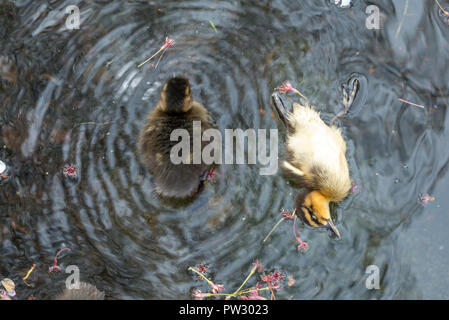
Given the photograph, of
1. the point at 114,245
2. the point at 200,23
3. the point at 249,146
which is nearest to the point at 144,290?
the point at 114,245

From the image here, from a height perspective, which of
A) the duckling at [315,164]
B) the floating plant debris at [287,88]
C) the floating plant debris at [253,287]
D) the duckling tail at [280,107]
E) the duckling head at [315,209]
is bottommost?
the floating plant debris at [253,287]

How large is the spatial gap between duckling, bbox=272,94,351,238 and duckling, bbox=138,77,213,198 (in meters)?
0.83

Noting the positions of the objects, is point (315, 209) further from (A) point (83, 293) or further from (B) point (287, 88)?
(A) point (83, 293)

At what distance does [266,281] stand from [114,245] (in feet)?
5.08

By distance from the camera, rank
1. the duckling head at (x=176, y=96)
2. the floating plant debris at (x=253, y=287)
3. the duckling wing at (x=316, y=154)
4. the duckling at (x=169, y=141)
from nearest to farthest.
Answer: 1. the duckling head at (x=176, y=96)
2. the duckling at (x=169, y=141)
3. the duckling wing at (x=316, y=154)
4. the floating plant debris at (x=253, y=287)

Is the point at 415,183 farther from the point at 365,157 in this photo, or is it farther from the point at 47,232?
the point at 47,232

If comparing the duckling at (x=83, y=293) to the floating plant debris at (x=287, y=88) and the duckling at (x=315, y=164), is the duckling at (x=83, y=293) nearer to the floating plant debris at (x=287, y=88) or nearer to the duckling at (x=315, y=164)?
the duckling at (x=315, y=164)

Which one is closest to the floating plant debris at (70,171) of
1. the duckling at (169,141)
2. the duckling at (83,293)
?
the duckling at (169,141)

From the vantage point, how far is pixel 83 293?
4.55 m

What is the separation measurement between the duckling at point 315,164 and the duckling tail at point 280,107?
17 mm

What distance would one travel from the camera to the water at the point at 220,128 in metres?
4.50

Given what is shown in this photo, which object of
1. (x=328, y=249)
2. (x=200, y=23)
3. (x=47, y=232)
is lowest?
(x=328, y=249)

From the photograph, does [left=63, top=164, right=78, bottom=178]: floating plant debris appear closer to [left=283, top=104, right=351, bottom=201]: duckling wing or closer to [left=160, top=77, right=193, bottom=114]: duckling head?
[left=160, top=77, right=193, bottom=114]: duckling head

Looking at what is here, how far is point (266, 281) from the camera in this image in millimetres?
4500
